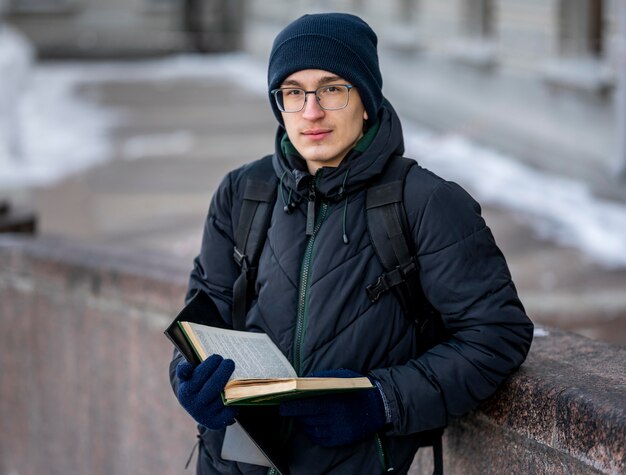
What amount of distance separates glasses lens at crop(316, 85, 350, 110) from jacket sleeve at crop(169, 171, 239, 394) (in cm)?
34

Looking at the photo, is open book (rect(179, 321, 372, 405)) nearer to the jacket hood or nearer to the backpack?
the backpack

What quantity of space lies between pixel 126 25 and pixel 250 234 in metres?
27.1

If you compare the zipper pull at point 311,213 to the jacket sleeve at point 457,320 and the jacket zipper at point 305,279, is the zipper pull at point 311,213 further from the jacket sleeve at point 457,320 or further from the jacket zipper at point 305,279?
the jacket sleeve at point 457,320

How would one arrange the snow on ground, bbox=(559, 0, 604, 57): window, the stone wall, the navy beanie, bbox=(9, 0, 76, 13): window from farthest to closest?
bbox=(9, 0, 76, 13): window
bbox=(559, 0, 604, 57): window
the snow on ground
the stone wall
the navy beanie

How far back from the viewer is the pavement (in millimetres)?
7512

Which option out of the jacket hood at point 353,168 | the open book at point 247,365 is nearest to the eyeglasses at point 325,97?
the jacket hood at point 353,168

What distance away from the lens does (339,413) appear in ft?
8.23

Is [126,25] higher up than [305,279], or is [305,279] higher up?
[305,279]

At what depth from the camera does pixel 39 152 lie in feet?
47.9

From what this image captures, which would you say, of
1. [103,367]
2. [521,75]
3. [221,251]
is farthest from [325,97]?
[521,75]

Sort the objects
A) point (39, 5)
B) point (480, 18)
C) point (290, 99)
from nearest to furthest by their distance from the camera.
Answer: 1. point (290, 99)
2. point (480, 18)
3. point (39, 5)

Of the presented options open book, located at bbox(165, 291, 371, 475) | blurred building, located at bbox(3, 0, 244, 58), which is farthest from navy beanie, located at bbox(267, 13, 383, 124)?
blurred building, located at bbox(3, 0, 244, 58)

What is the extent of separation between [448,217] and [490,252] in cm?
12

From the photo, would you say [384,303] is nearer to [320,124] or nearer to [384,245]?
[384,245]
